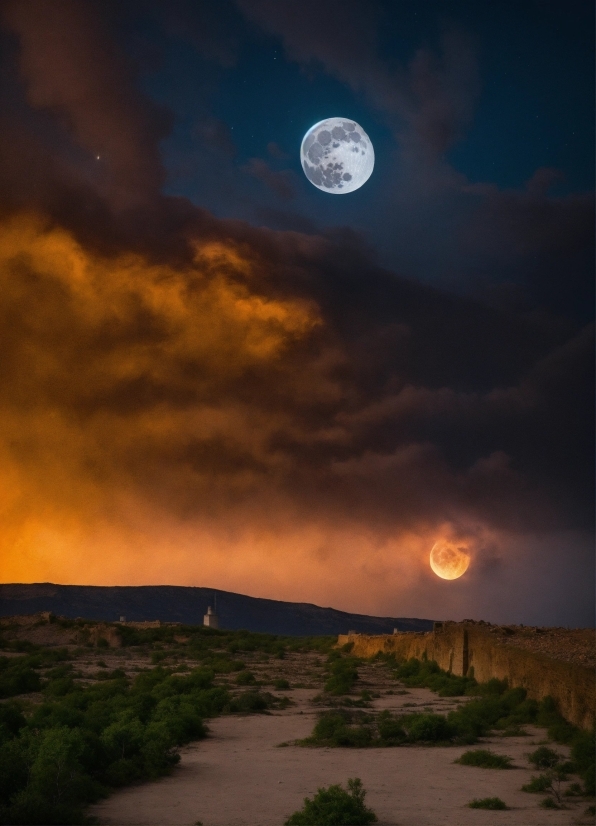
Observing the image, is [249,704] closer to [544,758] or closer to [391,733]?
[391,733]

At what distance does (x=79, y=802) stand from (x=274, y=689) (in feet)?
67.0

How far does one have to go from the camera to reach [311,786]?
14.3m

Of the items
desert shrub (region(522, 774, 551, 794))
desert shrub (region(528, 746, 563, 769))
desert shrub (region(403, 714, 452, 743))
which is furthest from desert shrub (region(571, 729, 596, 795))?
desert shrub (region(403, 714, 452, 743))

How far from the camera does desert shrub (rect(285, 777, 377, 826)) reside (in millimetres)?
11344

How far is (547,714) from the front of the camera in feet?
64.7

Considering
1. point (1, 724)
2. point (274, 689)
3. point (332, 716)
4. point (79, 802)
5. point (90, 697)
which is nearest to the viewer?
point (79, 802)

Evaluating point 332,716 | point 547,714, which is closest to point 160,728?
point 332,716

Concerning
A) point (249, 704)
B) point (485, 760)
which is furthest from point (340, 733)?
point (249, 704)

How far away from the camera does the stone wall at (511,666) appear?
17703mm

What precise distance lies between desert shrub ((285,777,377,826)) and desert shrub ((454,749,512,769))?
4.71 m

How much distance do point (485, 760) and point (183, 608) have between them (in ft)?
520

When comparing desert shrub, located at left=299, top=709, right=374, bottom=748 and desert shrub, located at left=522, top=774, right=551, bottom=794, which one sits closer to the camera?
desert shrub, located at left=522, top=774, right=551, bottom=794

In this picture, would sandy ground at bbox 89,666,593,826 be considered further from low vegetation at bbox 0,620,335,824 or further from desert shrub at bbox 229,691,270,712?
desert shrub at bbox 229,691,270,712

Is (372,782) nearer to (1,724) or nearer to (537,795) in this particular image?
(537,795)
